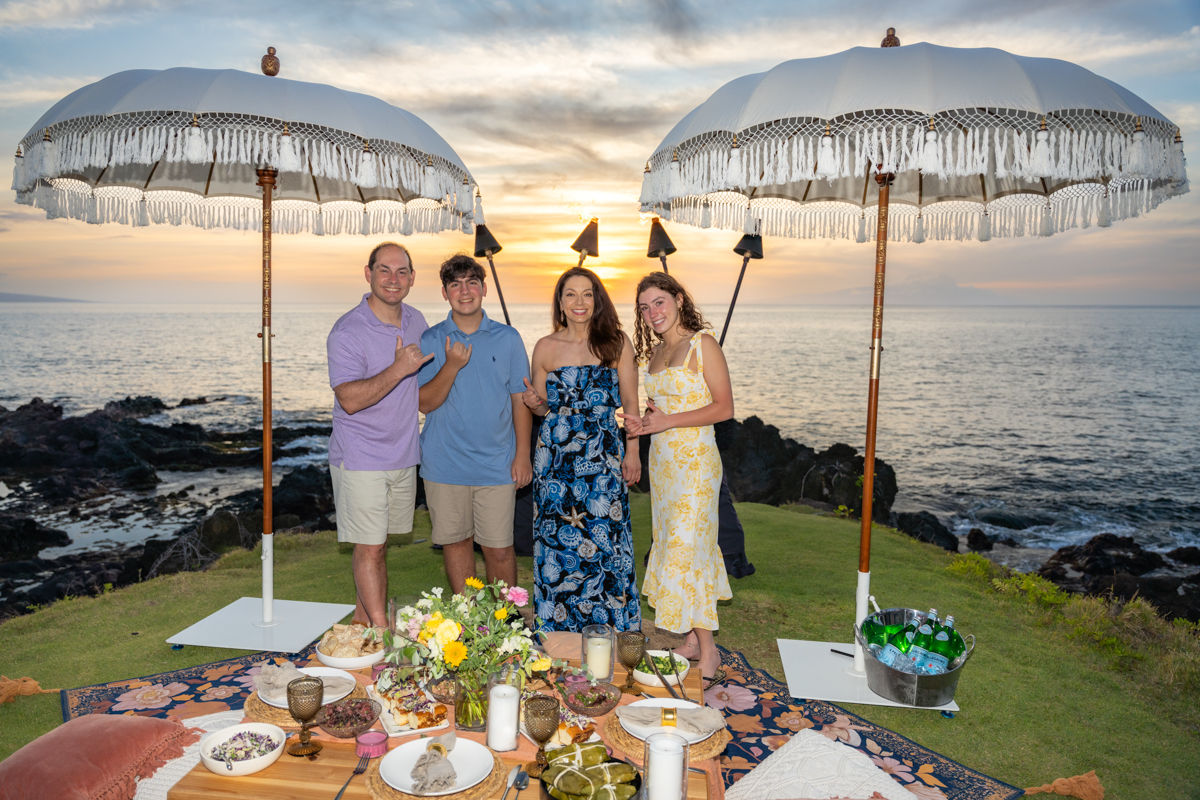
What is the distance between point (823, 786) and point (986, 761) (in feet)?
3.11

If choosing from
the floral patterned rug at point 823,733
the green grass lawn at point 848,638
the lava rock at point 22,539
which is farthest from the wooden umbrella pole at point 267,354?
the lava rock at point 22,539

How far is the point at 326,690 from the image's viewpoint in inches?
86.9

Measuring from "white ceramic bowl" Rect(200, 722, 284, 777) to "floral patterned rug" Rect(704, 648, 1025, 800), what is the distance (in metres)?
1.81

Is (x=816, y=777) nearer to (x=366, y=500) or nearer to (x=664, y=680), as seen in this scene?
(x=664, y=680)

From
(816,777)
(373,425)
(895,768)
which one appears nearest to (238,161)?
(373,425)

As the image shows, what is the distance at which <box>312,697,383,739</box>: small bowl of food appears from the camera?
1.95 meters

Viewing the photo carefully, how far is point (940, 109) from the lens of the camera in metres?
2.39

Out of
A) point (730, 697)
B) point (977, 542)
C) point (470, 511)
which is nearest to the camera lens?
point (730, 697)

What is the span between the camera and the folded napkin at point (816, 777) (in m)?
2.66

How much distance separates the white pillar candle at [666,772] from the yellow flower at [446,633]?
0.64 metres

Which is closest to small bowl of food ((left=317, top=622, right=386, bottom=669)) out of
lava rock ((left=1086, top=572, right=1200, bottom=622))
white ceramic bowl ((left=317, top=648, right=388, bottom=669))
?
white ceramic bowl ((left=317, top=648, right=388, bottom=669))

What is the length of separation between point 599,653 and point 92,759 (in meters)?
1.74

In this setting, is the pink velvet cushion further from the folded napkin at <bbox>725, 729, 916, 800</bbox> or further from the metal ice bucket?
the metal ice bucket

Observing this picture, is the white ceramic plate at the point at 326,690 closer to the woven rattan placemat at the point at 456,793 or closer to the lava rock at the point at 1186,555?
the woven rattan placemat at the point at 456,793
